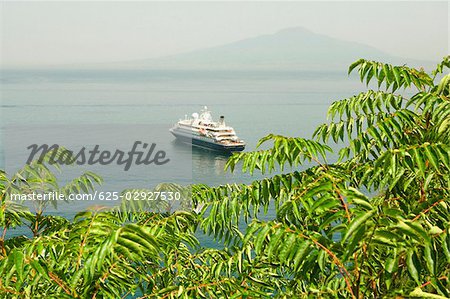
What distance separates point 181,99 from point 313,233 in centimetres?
8542

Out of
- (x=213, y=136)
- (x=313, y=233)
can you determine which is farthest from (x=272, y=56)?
(x=313, y=233)

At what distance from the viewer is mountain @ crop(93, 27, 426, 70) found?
144875 millimetres

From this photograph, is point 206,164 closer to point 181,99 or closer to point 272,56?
point 181,99

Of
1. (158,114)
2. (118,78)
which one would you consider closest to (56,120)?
(158,114)

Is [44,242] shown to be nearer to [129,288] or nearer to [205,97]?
[129,288]

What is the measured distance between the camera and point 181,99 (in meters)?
87.2

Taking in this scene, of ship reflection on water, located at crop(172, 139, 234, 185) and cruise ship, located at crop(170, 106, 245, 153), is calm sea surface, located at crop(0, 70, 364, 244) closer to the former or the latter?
ship reflection on water, located at crop(172, 139, 234, 185)

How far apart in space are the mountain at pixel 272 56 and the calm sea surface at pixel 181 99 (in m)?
7.73

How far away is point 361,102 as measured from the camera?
3.82 metres

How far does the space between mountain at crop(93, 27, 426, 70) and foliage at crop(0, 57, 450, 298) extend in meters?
130

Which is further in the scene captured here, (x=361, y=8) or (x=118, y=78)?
(x=118, y=78)

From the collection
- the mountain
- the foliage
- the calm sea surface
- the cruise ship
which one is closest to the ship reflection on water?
the calm sea surface

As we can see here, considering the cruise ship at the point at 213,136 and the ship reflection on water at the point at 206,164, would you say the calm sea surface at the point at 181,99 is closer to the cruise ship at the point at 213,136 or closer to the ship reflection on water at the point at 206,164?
the ship reflection on water at the point at 206,164

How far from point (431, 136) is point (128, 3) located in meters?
113
